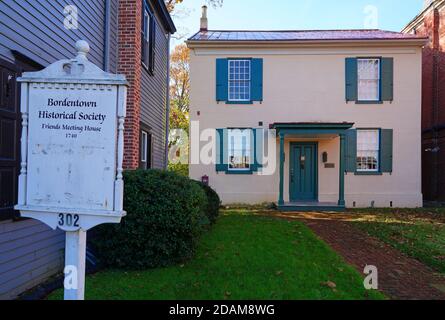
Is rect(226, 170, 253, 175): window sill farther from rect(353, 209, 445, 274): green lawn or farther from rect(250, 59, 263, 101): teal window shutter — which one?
rect(353, 209, 445, 274): green lawn

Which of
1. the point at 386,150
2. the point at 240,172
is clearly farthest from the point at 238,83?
the point at 386,150

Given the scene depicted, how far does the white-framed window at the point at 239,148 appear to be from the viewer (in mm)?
13953

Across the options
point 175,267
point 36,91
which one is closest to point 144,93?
point 175,267

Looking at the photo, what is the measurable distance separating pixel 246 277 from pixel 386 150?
11250 millimetres

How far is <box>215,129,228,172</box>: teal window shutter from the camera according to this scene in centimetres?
1388

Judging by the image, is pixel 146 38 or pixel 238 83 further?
pixel 238 83

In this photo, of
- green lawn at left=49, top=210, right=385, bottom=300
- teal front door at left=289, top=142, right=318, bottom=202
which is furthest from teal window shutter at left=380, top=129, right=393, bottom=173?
green lawn at left=49, top=210, right=385, bottom=300

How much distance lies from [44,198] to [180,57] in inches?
1091

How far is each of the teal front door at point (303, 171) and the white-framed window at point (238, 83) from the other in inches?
113

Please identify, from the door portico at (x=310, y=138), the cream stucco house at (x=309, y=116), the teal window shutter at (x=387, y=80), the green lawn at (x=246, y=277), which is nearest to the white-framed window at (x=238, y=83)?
the cream stucco house at (x=309, y=116)

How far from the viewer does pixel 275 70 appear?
1407 cm

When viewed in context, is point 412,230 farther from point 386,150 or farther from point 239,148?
point 239,148

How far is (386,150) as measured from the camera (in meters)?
13.9

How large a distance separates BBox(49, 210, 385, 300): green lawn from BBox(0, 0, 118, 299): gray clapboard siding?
1.90 feet
